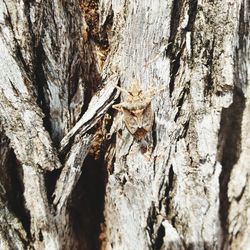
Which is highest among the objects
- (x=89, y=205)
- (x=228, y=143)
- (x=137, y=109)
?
(x=137, y=109)

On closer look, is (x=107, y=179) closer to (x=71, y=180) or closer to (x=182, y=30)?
(x=71, y=180)

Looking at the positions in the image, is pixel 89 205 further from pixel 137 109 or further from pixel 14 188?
pixel 137 109

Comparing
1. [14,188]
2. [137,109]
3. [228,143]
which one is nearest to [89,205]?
[14,188]

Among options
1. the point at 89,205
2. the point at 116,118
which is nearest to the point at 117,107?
the point at 116,118

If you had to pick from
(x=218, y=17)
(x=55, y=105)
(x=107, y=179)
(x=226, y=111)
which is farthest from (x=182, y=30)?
(x=107, y=179)

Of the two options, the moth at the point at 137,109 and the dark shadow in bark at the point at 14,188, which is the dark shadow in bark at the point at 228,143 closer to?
the moth at the point at 137,109

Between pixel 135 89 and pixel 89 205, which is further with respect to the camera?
pixel 89 205

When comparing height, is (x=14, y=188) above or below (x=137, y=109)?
below
